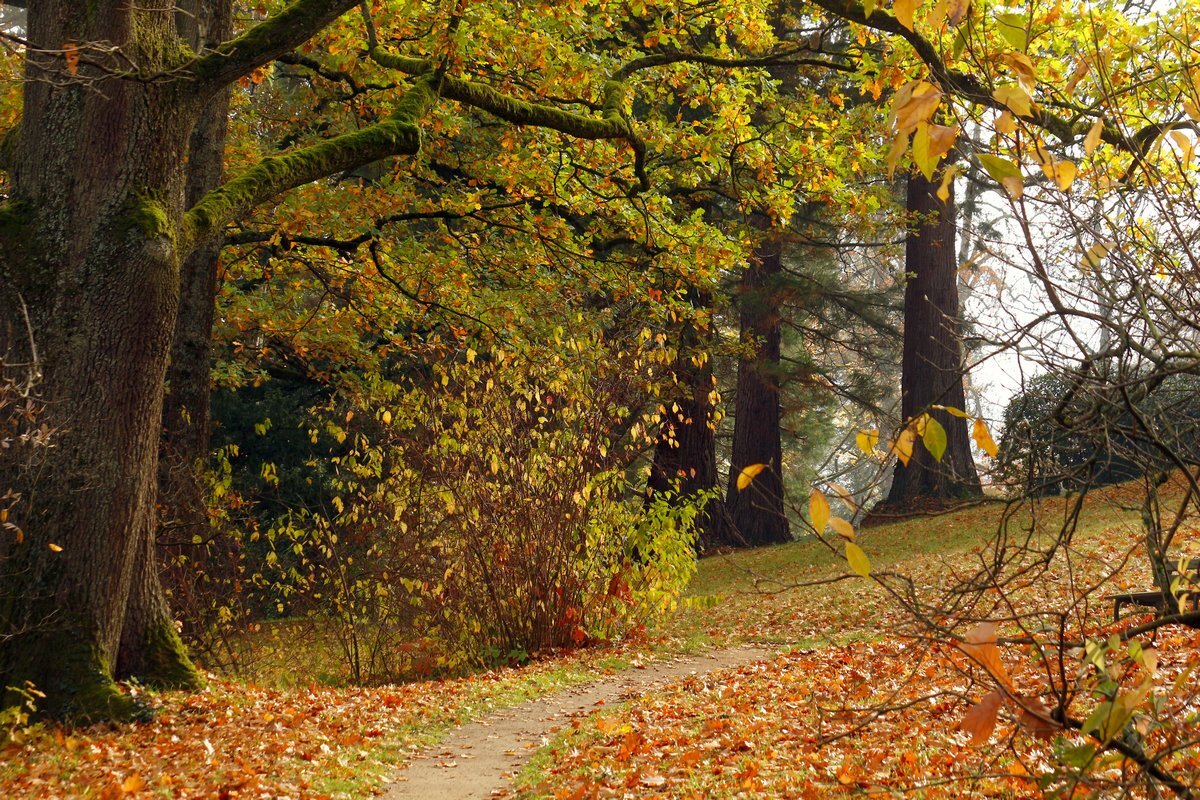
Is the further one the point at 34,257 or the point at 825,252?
the point at 825,252

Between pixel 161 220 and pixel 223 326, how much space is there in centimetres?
700

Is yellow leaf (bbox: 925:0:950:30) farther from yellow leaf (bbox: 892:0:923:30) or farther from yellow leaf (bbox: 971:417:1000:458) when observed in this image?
yellow leaf (bbox: 971:417:1000:458)

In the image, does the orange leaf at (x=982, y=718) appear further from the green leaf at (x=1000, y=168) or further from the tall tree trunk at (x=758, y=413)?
the tall tree trunk at (x=758, y=413)

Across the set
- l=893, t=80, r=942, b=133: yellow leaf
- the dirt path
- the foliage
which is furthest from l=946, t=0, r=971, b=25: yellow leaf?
the foliage

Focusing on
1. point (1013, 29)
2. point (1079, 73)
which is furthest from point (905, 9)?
point (1079, 73)

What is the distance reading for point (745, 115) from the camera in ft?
38.7

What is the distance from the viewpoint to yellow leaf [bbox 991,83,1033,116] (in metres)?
1.99

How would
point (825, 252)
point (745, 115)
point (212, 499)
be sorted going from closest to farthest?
point (212, 499), point (745, 115), point (825, 252)

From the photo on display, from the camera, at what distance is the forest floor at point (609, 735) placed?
497 cm

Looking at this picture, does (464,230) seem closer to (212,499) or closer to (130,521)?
(212,499)

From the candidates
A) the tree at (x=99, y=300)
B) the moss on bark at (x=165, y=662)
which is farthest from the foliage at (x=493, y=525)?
the tree at (x=99, y=300)

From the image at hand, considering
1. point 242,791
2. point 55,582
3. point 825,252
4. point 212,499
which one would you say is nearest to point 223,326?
point 212,499

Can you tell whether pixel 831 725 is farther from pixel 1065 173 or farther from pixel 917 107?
pixel 917 107

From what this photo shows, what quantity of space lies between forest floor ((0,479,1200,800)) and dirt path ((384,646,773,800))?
29 millimetres
